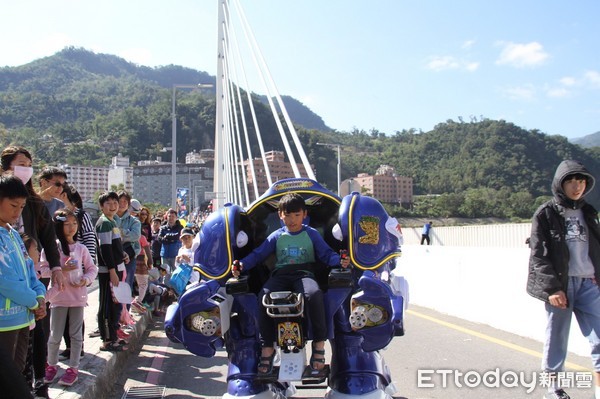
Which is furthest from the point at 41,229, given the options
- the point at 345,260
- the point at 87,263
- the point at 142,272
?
the point at 142,272

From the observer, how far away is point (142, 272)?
29.4ft

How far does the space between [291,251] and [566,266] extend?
2003 millimetres

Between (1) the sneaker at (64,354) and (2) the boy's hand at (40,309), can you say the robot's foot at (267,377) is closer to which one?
(2) the boy's hand at (40,309)

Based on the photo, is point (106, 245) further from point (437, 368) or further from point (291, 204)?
point (437, 368)

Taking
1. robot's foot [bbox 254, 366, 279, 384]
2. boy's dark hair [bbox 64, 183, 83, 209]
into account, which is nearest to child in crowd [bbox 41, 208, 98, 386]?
boy's dark hair [bbox 64, 183, 83, 209]

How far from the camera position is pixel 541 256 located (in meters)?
4.39

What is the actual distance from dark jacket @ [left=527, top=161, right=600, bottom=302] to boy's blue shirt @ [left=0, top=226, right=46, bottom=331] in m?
3.38

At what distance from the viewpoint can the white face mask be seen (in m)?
4.20

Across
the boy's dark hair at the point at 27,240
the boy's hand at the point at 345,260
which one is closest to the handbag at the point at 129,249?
the boy's dark hair at the point at 27,240

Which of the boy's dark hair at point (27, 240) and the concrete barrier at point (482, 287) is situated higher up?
the boy's dark hair at point (27, 240)

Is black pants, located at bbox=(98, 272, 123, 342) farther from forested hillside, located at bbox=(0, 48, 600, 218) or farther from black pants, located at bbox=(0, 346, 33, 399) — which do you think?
forested hillside, located at bbox=(0, 48, 600, 218)

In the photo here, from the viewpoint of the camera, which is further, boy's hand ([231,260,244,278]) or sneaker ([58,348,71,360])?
sneaker ([58,348,71,360])

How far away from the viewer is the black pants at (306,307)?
3643 millimetres

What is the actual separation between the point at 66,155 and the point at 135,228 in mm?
91206
